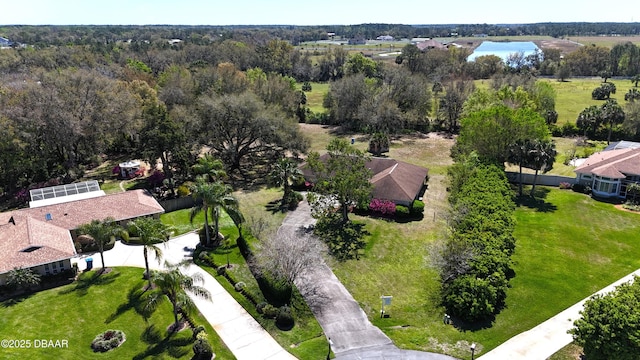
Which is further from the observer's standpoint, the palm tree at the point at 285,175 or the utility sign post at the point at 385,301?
the palm tree at the point at 285,175

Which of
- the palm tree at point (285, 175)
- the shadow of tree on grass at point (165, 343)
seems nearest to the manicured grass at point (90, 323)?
the shadow of tree on grass at point (165, 343)

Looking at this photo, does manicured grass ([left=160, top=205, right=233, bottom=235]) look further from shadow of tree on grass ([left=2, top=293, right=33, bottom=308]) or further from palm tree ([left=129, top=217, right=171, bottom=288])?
shadow of tree on grass ([left=2, top=293, right=33, bottom=308])

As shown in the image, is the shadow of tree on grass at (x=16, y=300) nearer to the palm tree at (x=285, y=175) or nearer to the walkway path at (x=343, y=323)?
the walkway path at (x=343, y=323)

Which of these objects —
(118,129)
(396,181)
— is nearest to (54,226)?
(118,129)

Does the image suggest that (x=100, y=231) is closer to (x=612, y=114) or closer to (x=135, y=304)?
(x=135, y=304)

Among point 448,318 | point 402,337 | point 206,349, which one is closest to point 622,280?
point 448,318
